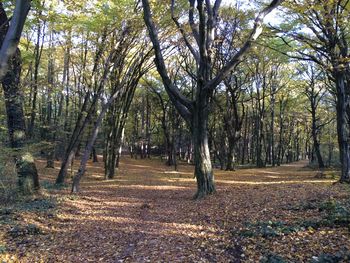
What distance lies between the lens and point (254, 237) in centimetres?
562

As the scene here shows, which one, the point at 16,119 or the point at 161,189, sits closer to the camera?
the point at 16,119

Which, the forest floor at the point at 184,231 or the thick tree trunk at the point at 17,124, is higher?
the thick tree trunk at the point at 17,124

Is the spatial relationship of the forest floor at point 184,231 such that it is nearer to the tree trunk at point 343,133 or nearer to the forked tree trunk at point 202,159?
the forked tree trunk at point 202,159

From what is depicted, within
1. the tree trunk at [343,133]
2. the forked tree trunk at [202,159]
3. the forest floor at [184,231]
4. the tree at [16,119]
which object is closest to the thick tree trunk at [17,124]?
the tree at [16,119]

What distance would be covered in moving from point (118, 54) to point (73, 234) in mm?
11824

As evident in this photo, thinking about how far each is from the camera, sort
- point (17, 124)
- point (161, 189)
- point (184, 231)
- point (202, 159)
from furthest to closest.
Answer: point (161, 189), point (17, 124), point (202, 159), point (184, 231)

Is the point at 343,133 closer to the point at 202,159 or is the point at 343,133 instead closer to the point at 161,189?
the point at 202,159

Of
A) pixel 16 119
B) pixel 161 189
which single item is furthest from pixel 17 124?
pixel 161 189

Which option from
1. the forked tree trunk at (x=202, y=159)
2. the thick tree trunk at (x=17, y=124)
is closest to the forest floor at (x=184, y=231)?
the forked tree trunk at (x=202, y=159)

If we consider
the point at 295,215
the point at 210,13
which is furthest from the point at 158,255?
the point at 210,13

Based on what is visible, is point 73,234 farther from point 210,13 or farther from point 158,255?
point 210,13

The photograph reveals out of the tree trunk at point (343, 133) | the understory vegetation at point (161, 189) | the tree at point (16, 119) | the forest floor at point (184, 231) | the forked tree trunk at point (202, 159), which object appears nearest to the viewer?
the forest floor at point (184, 231)

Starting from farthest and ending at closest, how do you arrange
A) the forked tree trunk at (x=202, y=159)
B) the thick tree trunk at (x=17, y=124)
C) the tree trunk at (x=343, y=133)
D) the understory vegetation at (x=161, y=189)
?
the tree trunk at (x=343, y=133), the forked tree trunk at (x=202, y=159), the thick tree trunk at (x=17, y=124), the understory vegetation at (x=161, y=189)

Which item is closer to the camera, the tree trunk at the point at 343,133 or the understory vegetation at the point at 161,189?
the understory vegetation at the point at 161,189
